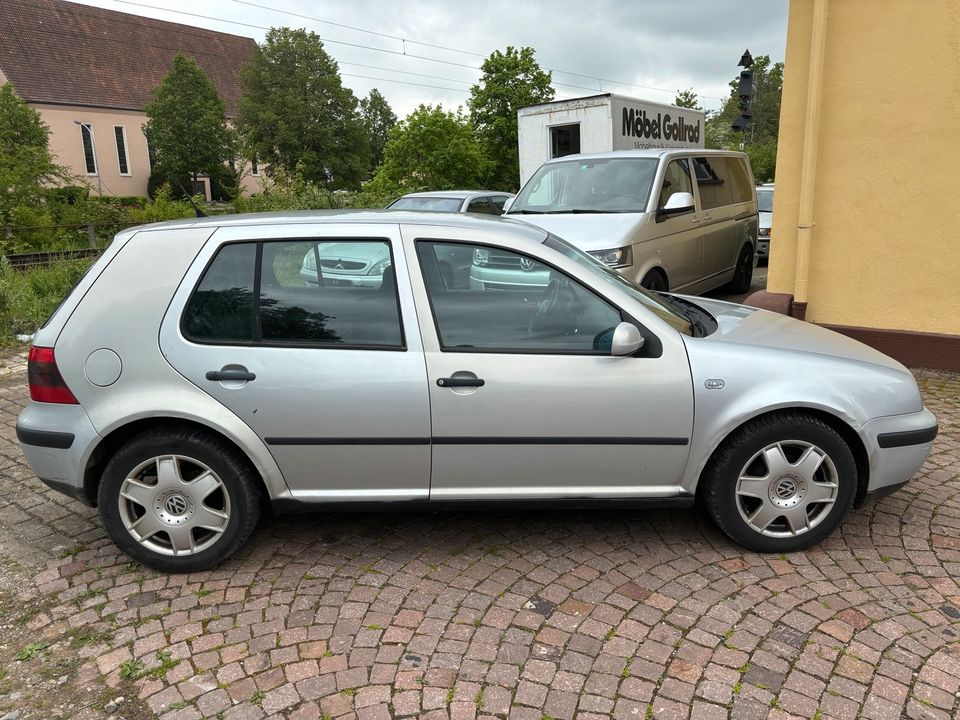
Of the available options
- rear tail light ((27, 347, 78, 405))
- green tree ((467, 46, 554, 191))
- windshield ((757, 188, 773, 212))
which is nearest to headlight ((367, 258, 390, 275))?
rear tail light ((27, 347, 78, 405))

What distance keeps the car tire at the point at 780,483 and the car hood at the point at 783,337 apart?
14.7 inches

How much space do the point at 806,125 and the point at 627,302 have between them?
170 inches

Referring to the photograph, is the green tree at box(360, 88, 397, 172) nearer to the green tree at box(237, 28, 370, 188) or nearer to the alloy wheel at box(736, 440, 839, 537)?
the green tree at box(237, 28, 370, 188)

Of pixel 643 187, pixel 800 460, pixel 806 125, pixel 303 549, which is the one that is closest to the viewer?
pixel 800 460

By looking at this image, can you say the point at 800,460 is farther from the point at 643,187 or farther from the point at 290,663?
the point at 643,187

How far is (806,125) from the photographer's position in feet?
22.6

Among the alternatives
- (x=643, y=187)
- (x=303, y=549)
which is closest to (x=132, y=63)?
(x=643, y=187)

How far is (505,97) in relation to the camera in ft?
112

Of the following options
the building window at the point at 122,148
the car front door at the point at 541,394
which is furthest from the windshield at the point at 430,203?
the building window at the point at 122,148

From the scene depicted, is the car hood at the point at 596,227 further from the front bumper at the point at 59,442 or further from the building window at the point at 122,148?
the building window at the point at 122,148

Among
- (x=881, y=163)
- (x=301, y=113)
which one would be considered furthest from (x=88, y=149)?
(x=881, y=163)

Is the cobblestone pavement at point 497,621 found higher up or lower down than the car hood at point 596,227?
lower down

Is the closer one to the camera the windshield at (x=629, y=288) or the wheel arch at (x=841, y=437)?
the wheel arch at (x=841, y=437)

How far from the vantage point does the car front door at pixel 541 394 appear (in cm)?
348
